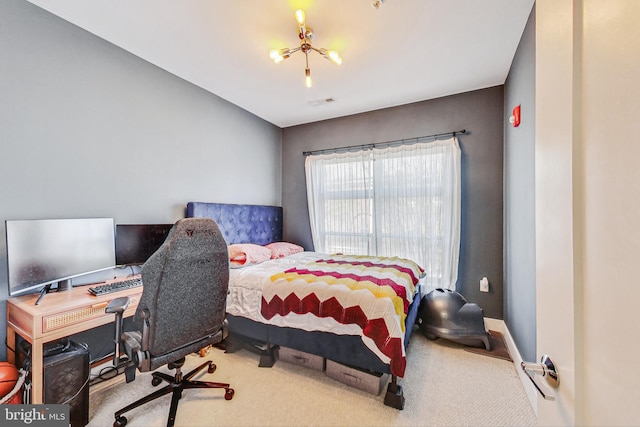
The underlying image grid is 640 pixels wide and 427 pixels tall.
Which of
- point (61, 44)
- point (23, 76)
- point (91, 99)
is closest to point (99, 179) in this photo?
point (91, 99)

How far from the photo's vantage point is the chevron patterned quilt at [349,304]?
172 centimetres

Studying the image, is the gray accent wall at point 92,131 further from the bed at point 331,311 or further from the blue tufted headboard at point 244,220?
the bed at point 331,311

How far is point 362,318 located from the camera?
5.93 feet

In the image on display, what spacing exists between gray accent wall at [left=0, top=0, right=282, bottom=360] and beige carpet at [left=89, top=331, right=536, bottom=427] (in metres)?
1.13

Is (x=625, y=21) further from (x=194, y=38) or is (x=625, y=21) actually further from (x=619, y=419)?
(x=194, y=38)

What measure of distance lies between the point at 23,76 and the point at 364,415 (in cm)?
329

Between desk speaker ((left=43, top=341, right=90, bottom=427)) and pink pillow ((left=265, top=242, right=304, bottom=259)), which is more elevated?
pink pillow ((left=265, top=242, right=304, bottom=259))

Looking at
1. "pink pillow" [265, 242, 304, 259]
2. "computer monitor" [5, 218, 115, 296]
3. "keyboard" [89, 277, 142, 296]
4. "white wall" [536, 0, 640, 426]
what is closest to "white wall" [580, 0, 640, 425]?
"white wall" [536, 0, 640, 426]

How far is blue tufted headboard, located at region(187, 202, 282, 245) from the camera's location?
295cm

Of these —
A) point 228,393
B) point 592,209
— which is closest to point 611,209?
point 592,209

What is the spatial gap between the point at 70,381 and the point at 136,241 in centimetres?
106

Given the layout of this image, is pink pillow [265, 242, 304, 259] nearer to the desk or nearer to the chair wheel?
the chair wheel

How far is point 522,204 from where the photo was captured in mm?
2141

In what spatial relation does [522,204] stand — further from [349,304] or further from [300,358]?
[300,358]
